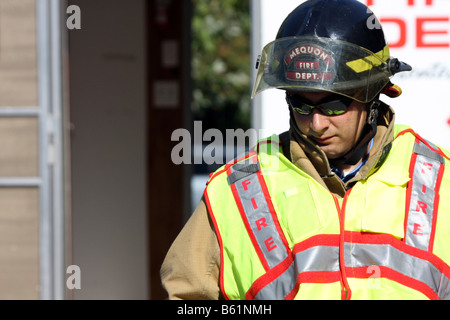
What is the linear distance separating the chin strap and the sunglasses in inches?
4.9

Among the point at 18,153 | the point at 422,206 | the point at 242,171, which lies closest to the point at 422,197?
the point at 422,206

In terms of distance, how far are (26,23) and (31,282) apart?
1.42 m

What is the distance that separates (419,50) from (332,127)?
1.23 meters

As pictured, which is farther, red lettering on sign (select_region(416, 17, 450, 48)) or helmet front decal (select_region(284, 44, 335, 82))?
red lettering on sign (select_region(416, 17, 450, 48))

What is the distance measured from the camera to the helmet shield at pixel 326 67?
82.5 inches

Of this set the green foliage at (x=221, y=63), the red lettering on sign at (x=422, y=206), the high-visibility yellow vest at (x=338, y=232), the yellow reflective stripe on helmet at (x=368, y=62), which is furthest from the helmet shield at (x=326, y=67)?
the green foliage at (x=221, y=63)

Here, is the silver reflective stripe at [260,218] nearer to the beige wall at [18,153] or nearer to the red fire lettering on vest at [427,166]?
the red fire lettering on vest at [427,166]

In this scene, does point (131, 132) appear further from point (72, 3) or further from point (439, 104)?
point (439, 104)

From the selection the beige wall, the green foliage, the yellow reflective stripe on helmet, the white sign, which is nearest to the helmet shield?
the yellow reflective stripe on helmet

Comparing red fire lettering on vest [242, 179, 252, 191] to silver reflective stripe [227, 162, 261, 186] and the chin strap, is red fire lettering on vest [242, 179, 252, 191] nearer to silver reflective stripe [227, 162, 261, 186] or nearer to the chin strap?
silver reflective stripe [227, 162, 261, 186]

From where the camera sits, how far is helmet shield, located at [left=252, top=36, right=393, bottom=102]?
210cm

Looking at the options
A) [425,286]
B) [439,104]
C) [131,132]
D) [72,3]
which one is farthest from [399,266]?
[131,132]

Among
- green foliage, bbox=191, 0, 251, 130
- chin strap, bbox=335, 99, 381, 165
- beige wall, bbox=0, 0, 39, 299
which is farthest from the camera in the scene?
green foliage, bbox=191, 0, 251, 130

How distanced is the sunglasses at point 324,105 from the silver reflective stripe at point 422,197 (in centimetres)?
28
